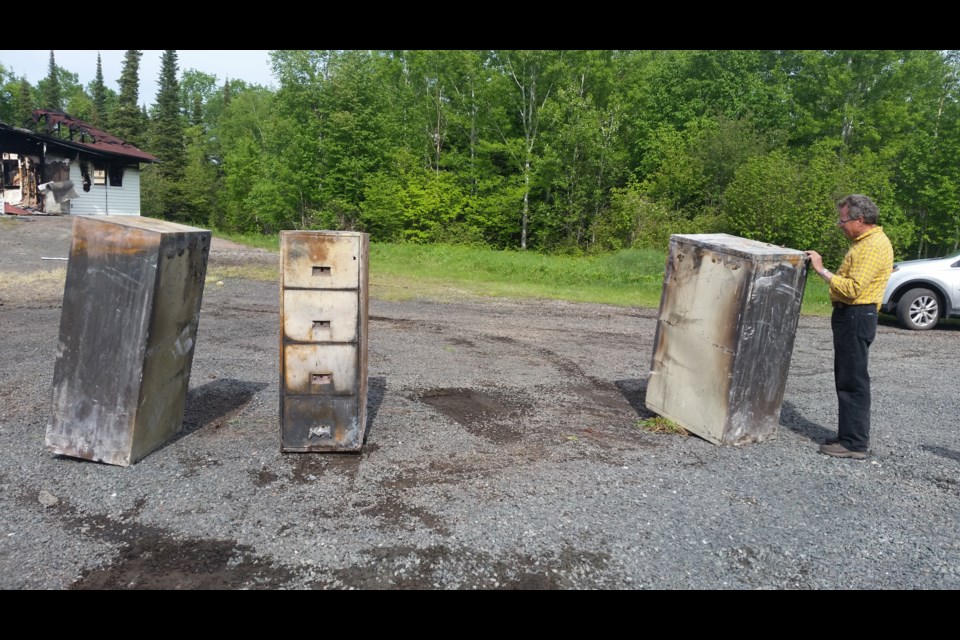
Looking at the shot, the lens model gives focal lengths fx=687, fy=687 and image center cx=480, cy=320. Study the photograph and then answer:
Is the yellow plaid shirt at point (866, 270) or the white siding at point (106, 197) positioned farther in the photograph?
the white siding at point (106, 197)

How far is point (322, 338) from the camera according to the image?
16.5 ft

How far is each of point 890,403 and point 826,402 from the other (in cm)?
74

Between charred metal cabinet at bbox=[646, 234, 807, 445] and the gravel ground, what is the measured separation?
0.27 meters

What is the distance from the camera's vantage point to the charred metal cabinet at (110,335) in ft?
15.5

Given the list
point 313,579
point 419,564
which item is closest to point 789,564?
point 419,564

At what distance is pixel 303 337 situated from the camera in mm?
5008

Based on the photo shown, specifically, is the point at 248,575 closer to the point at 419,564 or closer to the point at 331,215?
the point at 419,564

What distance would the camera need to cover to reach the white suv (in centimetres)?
1255

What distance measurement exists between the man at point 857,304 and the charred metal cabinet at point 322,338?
353 cm

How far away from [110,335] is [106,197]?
103 feet

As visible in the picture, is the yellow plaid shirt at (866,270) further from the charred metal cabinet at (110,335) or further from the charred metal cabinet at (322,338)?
the charred metal cabinet at (110,335)

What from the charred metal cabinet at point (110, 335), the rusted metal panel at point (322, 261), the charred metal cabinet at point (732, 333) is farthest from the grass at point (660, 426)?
the charred metal cabinet at point (110, 335)

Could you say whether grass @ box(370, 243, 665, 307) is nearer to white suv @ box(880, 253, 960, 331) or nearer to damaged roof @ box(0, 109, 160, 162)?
white suv @ box(880, 253, 960, 331)

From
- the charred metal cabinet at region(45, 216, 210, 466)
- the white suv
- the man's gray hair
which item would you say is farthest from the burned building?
the man's gray hair
